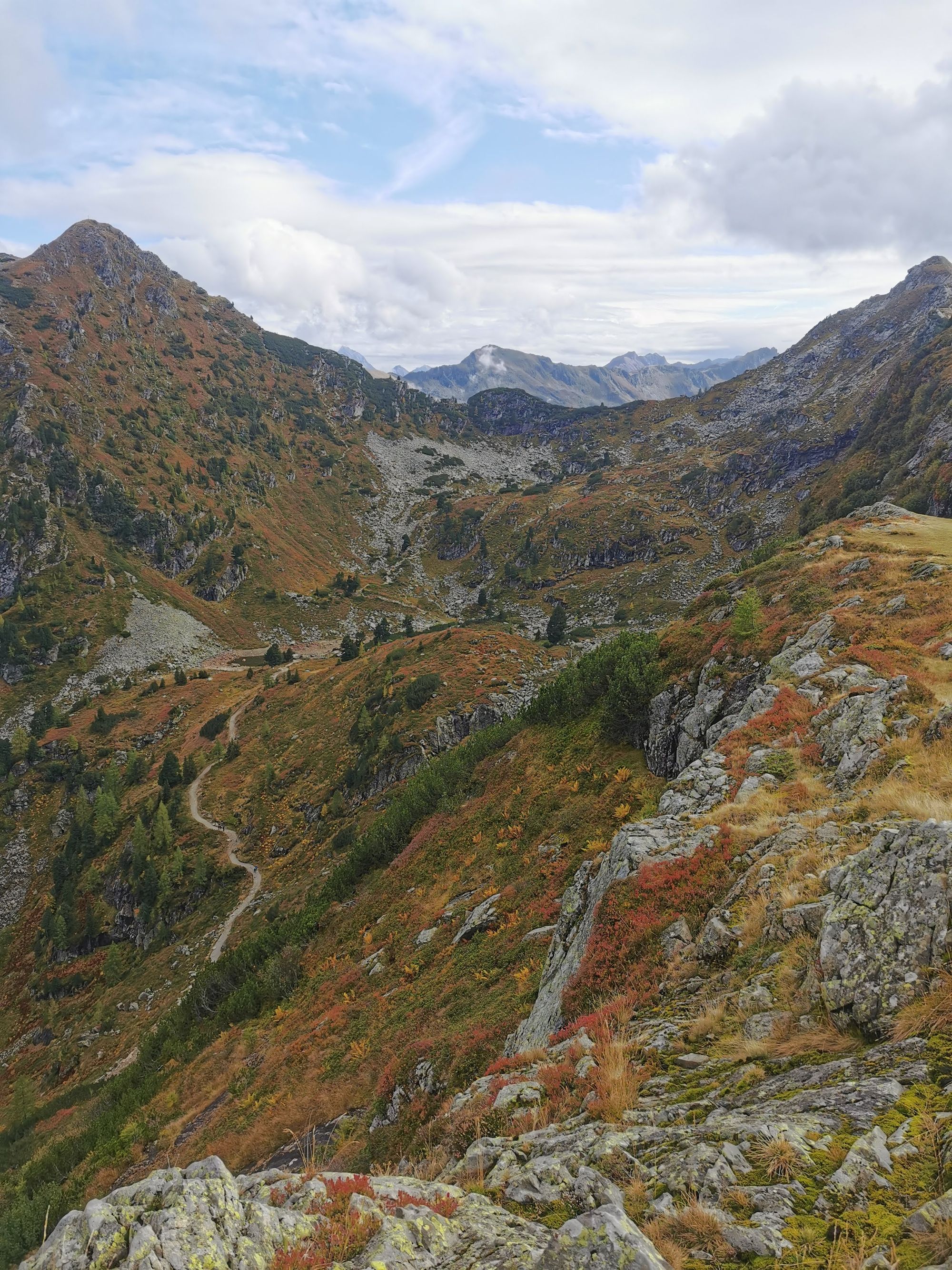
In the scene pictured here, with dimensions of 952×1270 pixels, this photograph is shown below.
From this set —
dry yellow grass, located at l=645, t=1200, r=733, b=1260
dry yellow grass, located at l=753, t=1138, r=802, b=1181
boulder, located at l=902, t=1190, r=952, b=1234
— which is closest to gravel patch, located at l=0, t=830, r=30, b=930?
dry yellow grass, located at l=645, t=1200, r=733, b=1260

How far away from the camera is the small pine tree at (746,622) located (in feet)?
95.8

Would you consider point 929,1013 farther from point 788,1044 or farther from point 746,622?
point 746,622

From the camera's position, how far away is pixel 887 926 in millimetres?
8336

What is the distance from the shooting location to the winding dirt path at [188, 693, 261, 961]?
164 feet

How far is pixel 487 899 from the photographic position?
78.6 ft

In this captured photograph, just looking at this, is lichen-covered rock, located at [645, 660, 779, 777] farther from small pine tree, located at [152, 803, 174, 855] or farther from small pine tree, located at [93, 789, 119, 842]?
small pine tree, located at [93, 789, 119, 842]

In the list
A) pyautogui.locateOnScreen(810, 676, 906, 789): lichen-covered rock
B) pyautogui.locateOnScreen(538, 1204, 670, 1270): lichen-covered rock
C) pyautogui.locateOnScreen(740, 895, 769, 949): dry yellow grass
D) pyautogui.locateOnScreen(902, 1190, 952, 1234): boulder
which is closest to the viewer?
pyautogui.locateOnScreen(902, 1190, 952, 1234): boulder

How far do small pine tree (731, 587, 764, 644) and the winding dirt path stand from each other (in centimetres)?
4701

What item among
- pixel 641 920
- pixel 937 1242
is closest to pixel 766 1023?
pixel 641 920

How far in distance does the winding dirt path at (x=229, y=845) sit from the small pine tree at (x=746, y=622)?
154ft

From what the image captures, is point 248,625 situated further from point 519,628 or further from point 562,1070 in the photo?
point 562,1070

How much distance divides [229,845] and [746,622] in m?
57.3

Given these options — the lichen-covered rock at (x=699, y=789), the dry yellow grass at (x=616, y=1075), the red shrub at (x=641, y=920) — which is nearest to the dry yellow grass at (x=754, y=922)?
the red shrub at (x=641, y=920)

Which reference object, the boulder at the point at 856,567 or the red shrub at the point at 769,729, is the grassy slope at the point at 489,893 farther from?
the boulder at the point at 856,567
